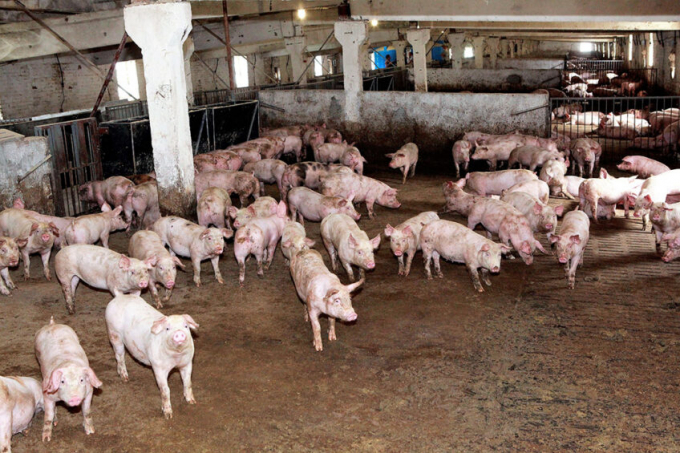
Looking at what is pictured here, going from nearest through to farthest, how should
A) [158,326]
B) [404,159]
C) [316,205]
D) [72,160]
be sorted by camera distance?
1. [158,326]
2. [316,205]
3. [72,160]
4. [404,159]

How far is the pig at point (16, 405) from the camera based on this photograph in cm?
500

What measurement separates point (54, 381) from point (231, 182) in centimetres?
656

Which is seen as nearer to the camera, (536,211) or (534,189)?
(536,211)

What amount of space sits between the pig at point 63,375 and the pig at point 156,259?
1.63 meters

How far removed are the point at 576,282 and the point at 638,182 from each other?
3.25 metres

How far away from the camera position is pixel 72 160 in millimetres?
11711

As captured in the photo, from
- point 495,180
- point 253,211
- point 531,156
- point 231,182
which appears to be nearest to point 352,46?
point 531,156

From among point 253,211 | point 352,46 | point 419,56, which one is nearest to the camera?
point 253,211

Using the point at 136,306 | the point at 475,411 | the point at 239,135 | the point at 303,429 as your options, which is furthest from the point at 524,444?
the point at 239,135

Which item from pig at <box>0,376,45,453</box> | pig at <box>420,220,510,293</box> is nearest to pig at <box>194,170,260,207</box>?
pig at <box>420,220,510,293</box>

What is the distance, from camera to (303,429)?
5.46 metres

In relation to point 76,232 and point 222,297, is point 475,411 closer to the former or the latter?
point 222,297

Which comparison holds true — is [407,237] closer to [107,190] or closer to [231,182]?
[231,182]

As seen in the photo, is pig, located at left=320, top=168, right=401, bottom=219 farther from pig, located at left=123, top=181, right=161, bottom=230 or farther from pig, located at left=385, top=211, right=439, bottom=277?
pig, located at left=123, top=181, right=161, bottom=230
